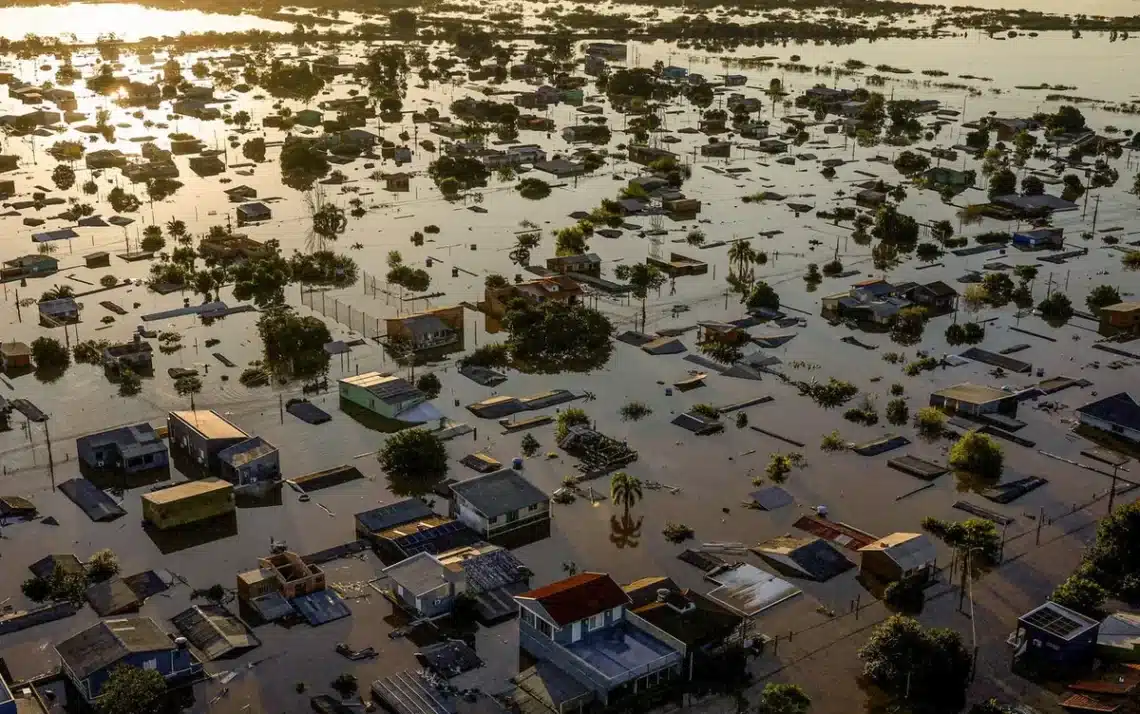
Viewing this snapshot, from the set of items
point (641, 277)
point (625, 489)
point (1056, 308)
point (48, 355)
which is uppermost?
point (641, 277)

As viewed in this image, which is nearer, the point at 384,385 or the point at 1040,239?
the point at 384,385

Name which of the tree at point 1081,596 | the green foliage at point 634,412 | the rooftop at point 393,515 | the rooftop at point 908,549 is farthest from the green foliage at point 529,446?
the tree at point 1081,596

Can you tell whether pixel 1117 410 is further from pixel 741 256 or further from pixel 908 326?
pixel 741 256

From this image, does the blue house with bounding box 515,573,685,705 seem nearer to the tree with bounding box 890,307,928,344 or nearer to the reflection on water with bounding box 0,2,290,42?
the tree with bounding box 890,307,928,344

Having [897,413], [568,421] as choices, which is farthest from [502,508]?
[897,413]

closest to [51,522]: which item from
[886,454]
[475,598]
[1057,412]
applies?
[475,598]

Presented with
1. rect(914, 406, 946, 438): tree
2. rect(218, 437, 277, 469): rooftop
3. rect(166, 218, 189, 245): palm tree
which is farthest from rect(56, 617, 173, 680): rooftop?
rect(166, 218, 189, 245): palm tree
